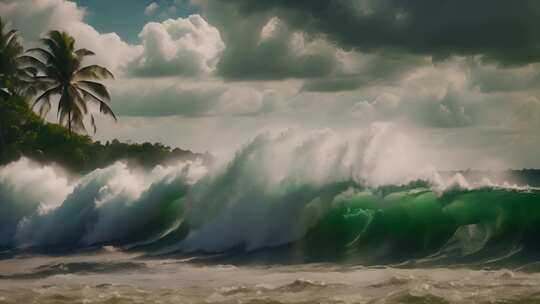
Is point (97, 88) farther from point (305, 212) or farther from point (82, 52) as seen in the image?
point (305, 212)

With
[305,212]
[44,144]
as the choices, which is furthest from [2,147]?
[305,212]

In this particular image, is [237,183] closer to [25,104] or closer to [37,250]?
[37,250]

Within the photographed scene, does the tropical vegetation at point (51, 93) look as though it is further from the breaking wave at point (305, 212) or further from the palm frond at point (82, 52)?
the breaking wave at point (305, 212)

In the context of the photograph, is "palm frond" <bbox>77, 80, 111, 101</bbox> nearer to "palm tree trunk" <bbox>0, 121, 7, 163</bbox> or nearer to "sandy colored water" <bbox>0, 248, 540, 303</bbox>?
"palm tree trunk" <bbox>0, 121, 7, 163</bbox>

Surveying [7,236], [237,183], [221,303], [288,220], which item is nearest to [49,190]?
[7,236]

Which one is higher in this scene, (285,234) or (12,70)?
(12,70)

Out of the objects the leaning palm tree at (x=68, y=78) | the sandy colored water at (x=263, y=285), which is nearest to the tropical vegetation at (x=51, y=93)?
the leaning palm tree at (x=68, y=78)
